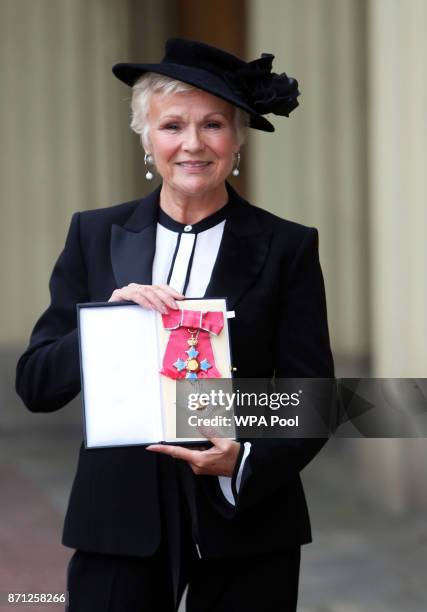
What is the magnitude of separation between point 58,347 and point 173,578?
1.80 feet

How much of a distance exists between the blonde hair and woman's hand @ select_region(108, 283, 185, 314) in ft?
1.33

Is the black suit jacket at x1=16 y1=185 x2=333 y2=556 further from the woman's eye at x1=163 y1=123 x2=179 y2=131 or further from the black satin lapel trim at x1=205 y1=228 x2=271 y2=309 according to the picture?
the woman's eye at x1=163 y1=123 x2=179 y2=131

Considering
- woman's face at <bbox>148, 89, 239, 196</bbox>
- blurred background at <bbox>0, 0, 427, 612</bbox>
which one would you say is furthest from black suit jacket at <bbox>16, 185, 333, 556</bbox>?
blurred background at <bbox>0, 0, 427, 612</bbox>

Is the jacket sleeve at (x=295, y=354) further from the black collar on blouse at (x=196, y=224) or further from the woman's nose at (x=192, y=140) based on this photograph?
the woman's nose at (x=192, y=140)

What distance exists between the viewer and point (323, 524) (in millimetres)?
6234

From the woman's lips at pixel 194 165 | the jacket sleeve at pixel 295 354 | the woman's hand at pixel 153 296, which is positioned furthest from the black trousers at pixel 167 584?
the woman's lips at pixel 194 165

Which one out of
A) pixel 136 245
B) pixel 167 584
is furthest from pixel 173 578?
pixel 136 245

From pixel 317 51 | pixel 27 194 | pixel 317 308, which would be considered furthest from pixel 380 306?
pixel 317 308

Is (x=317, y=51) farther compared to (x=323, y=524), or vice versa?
(x=317, y=51)

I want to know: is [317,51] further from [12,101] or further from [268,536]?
[268,536]

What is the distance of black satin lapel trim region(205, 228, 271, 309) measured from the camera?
266 cm

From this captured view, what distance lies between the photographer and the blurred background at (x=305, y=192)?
6.04 m

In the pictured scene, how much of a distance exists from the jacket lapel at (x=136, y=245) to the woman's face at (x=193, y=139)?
138 millimetres

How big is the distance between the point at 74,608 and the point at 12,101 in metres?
6.57
